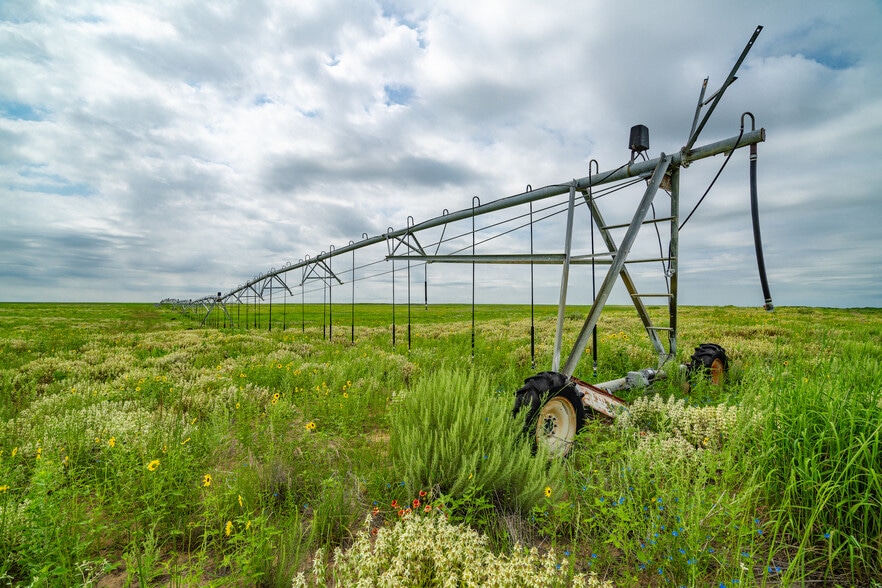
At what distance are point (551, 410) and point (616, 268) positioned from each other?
86.9 inches

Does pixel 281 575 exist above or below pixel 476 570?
below

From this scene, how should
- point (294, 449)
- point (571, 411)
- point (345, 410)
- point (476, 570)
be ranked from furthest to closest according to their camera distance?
point (345, 410), point (571, 411), point (294, 449), point (476, 570)

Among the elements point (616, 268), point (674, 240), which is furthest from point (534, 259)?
point (674, 240)

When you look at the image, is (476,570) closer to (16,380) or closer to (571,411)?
(571,411)

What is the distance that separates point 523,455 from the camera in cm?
331

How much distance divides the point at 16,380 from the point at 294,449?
760cm

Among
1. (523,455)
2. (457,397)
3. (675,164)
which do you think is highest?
(675,164)

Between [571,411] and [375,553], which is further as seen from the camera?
[571,411]

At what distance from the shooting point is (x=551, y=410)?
443 cm

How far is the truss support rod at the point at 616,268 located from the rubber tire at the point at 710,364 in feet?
9.67

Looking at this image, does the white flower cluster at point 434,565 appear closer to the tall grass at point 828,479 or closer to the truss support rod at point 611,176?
the tall grass at point 828,479

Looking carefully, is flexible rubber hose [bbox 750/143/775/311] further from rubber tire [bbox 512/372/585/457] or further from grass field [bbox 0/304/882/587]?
rubber tire [bbox 512/372/585/457]

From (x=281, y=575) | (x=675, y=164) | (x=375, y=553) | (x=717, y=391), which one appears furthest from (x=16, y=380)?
(x=717, y=391)

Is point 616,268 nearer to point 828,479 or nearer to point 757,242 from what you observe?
point 757,242
